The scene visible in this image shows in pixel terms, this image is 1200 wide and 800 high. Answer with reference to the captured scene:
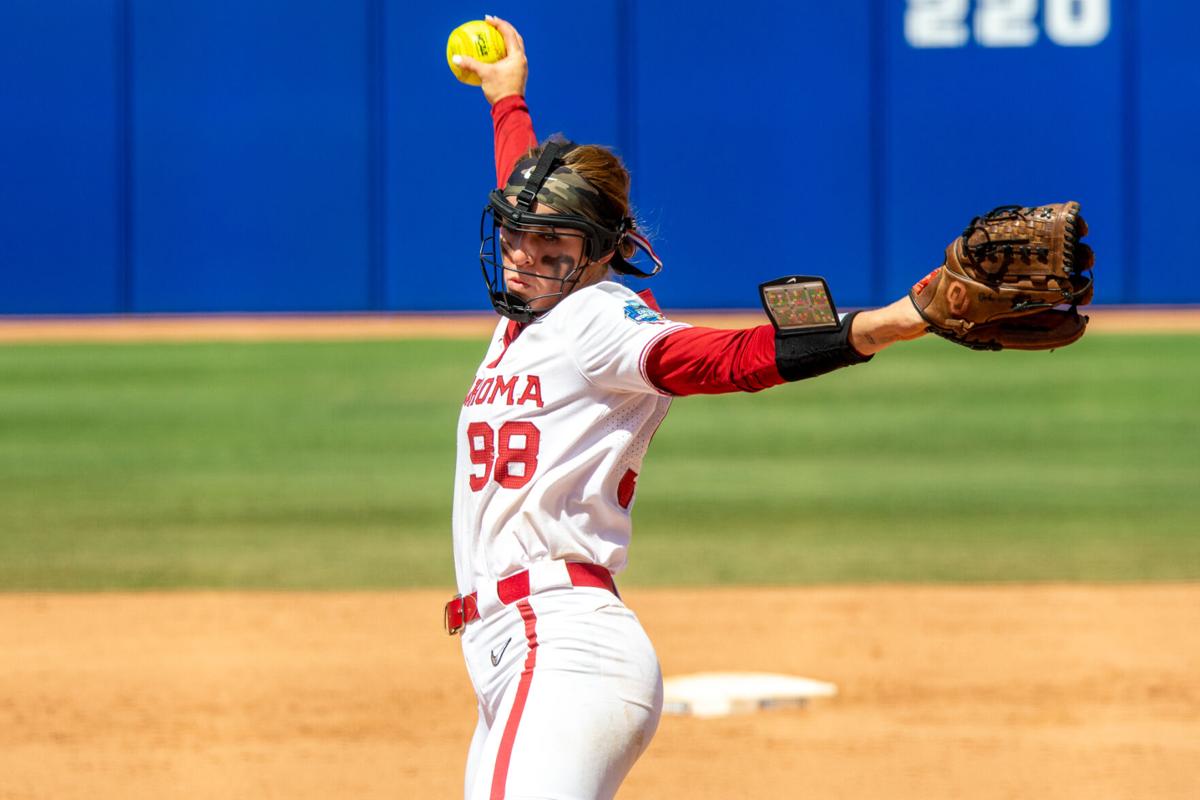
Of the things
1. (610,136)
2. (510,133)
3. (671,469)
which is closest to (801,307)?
(510,133)

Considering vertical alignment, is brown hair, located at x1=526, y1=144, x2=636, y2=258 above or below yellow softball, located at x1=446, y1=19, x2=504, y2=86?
below

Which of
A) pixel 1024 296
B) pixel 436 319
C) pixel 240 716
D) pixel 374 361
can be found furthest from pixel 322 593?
pixel 436 319

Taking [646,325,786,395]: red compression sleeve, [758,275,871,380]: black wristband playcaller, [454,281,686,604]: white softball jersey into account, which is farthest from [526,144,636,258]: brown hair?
[758,275,871,380]: black wristband playcaller

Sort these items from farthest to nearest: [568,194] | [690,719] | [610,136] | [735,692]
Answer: [610,136], [735,692], [690,719], [568,194]

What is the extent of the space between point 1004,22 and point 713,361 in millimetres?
14209

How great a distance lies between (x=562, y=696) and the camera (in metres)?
2.63

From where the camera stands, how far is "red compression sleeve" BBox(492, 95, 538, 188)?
3533mm

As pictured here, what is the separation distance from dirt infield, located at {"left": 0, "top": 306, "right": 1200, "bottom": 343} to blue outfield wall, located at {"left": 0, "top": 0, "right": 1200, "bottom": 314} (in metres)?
0.23

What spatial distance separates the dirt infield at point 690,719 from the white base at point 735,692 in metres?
0.09

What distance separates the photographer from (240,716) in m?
5.28

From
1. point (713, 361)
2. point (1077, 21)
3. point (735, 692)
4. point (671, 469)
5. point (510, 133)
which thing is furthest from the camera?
point (1077, 21)

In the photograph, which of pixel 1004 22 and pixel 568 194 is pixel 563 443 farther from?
pixel 1004 22

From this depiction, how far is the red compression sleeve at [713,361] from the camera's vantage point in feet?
8.29

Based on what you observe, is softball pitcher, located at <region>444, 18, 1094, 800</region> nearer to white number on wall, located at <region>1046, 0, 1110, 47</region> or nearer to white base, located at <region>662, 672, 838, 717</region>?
white base, located at <region>662, 672, 838, 717</region>
